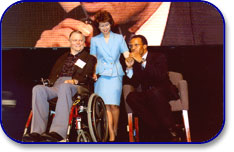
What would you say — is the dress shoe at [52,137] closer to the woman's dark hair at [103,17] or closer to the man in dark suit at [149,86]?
the man in dark suit at [149,86]

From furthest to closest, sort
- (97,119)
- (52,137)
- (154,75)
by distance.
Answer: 1. (154,75)
2. (97,119)
3. (52,137)

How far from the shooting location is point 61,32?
2873 mm

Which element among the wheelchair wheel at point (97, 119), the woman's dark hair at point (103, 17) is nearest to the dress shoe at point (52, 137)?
the wheelchair wheel at point (97, 119)

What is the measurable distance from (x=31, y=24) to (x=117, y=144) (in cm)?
122

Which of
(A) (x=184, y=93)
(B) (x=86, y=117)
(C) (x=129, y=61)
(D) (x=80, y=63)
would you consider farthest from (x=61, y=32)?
(A) (x=184, y=93)

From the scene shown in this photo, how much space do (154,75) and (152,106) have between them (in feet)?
0.83

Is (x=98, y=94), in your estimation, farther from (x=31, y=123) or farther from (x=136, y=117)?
(x=31, y=123)

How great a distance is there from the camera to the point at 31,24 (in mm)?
2883

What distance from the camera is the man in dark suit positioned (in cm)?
275

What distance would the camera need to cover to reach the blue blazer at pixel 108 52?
2.87 m

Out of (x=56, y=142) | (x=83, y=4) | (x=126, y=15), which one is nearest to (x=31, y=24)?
(x=83, y=4)

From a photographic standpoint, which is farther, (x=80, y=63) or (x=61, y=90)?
(x=80, y=63)

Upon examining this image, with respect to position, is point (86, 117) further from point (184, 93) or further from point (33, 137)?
point (184, 93)

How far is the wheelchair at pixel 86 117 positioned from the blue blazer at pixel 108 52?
7.1 inches
